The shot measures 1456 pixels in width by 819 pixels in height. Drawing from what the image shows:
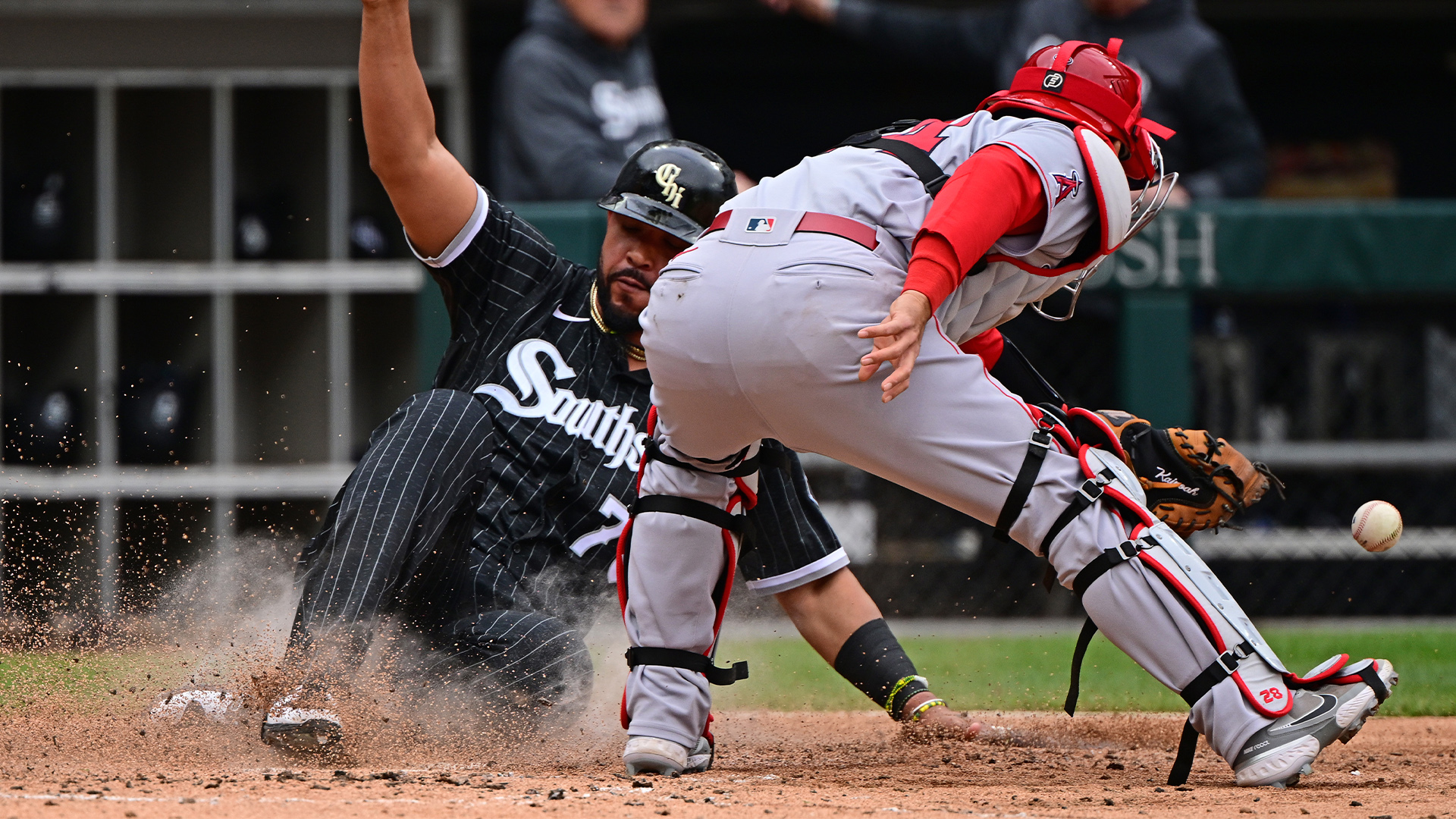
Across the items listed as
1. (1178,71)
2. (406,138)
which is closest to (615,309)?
(406,138)

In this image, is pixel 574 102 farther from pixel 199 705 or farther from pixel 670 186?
pixel 199 705

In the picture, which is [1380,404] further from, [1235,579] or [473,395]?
[473,395]

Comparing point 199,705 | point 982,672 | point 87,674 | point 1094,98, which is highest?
point 1094,98

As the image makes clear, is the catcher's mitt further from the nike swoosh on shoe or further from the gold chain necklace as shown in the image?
the gold chain necklace

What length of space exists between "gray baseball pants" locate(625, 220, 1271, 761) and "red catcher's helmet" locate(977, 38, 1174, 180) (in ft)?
1.30

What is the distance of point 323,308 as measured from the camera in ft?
22.1

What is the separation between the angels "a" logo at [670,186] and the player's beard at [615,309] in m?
0.17

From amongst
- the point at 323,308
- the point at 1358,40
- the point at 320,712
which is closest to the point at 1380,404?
the point at 1358,40

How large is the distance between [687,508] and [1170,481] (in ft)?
2.75

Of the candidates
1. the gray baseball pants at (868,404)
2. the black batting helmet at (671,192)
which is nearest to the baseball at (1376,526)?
the gray baseball pants at (868,404)

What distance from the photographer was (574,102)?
20.7 feet

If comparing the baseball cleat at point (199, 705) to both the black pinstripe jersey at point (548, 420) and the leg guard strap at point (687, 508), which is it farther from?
the leg guard strap at point (687, 508)

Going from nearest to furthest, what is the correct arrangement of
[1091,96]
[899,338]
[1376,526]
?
[899,338], [1091,96], [1376,526]

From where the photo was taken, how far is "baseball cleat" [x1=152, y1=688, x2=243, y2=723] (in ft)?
9.16
